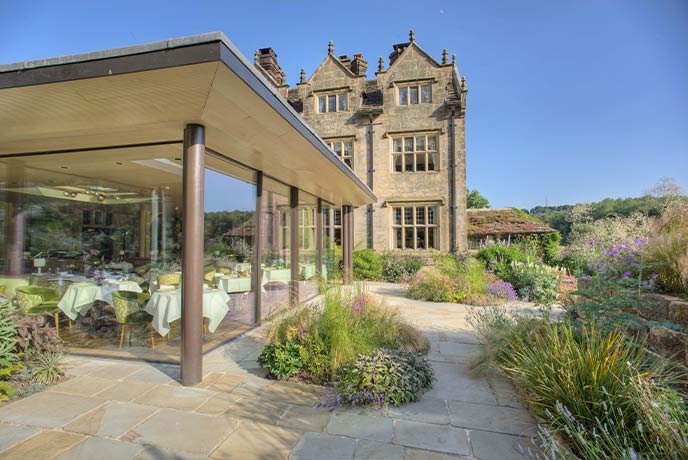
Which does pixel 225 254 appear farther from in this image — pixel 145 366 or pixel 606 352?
pixel 606 352

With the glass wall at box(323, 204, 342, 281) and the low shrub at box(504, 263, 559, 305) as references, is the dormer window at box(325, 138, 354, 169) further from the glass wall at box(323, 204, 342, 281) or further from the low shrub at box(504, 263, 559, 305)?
the low shrub at box(504, 263, 559, 305)

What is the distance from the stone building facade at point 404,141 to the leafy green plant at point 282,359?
10.1 metres

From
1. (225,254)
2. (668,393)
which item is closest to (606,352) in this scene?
(668,393)

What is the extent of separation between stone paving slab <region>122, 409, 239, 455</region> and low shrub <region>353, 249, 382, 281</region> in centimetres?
983

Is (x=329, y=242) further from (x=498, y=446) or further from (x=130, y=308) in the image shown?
(x=498, y=446)

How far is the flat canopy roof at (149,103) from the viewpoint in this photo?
Result: 7.41ft

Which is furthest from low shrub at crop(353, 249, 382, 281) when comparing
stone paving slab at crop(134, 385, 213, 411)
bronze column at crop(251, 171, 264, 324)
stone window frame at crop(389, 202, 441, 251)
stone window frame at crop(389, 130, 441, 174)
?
stone paving slab at crop(134, 385, 213, 411)

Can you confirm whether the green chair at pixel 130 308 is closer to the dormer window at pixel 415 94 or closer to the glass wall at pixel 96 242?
the glass wall at pixel 96 242

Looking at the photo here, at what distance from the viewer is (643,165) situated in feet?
42.7

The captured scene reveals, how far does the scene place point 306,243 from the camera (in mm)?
7516

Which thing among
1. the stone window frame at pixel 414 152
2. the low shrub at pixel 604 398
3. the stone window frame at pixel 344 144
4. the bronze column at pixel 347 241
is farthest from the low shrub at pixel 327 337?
the stone window frame at pixel 344 144

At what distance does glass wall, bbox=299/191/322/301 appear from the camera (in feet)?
23.0

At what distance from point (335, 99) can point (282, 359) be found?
13086 mm

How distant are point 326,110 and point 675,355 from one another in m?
13.7
